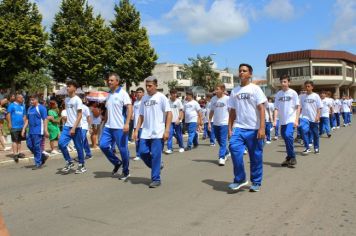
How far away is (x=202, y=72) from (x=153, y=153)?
130ft

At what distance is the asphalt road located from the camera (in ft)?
15.4

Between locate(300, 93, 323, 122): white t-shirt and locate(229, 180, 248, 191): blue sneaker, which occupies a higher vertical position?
locate(300, 93, 323, 122): white t-shirt

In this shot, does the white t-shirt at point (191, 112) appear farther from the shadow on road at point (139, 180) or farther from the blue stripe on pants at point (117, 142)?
the blue stripe on pants at point (117, 142)

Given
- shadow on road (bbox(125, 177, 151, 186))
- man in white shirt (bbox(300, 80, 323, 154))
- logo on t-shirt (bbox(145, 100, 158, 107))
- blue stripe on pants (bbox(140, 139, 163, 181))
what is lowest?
shadow on road (bbox(125, 177, 151, 186))

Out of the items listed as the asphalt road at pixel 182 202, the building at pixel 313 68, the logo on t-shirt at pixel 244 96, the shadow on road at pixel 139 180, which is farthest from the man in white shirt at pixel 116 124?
the building at pixel 313 68

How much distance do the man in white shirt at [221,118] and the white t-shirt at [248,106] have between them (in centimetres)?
318

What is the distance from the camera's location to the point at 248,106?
21.3ft

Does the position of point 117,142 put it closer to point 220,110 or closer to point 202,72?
point 220,110

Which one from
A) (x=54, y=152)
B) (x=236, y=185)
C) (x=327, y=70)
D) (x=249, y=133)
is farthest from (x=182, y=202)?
(x=327, y=70)

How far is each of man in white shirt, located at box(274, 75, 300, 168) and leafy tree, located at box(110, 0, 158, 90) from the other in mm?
30522

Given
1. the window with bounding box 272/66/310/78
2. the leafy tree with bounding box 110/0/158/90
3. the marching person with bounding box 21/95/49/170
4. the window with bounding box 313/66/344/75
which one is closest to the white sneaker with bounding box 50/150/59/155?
the marching person with bounding box 21/95/49/170

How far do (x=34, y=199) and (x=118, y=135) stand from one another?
6.46ft

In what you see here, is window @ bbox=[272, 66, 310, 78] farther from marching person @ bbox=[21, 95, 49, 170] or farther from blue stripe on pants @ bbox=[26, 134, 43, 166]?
blue stripe on pants @ bbox=[26, 134, 43, 166]

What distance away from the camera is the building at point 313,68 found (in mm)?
68312
